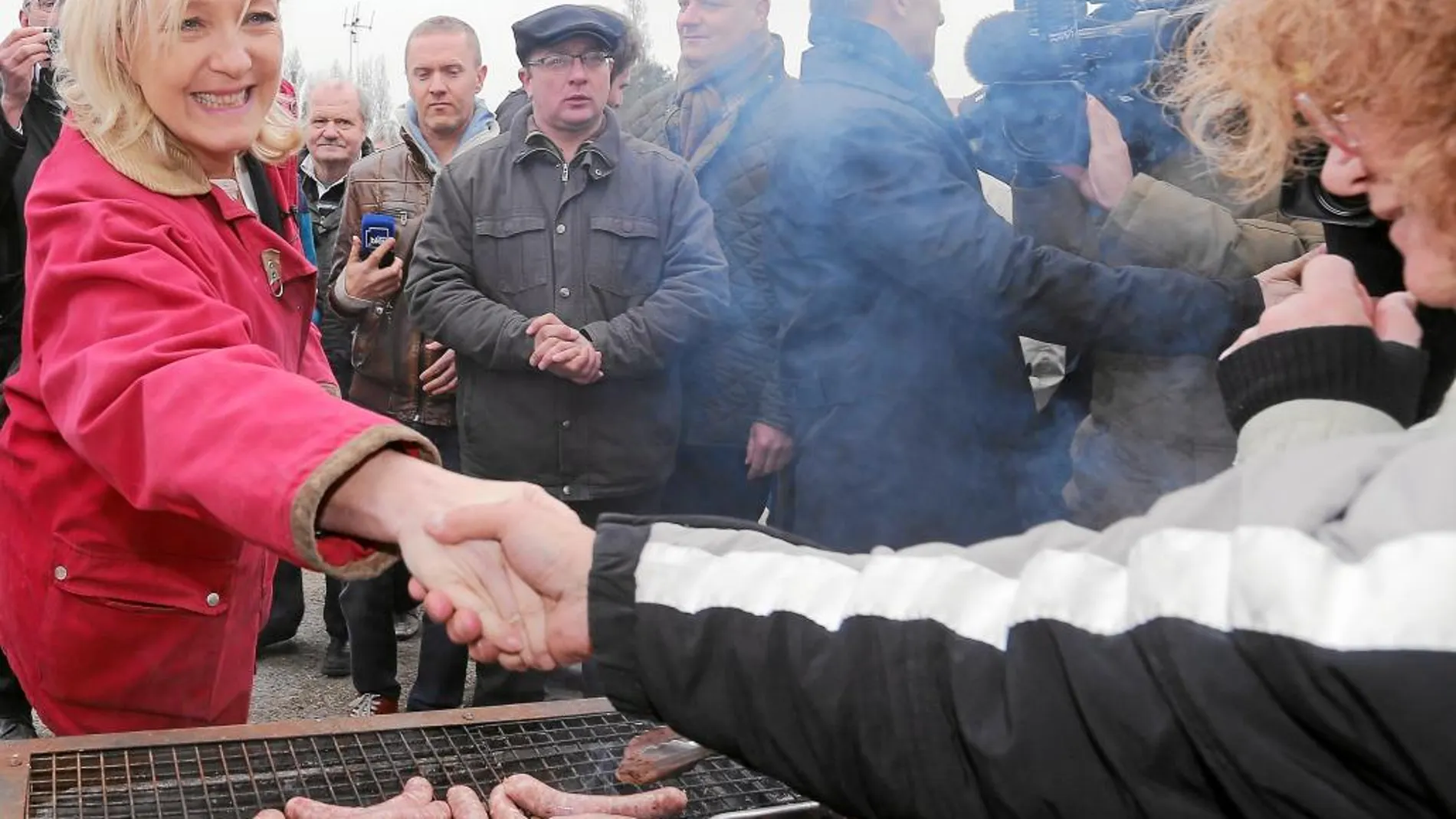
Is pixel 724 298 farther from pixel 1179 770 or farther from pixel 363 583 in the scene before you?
pixel 1179 770

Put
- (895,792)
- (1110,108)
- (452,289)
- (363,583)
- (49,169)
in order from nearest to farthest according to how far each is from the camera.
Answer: (895,792) < (49,169) < (1110,108) < (452,289) < (363,583)

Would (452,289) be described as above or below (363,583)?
above

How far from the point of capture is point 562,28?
4.36m

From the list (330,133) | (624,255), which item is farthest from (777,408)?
(330,133)

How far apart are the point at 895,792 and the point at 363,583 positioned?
3915 millimetres

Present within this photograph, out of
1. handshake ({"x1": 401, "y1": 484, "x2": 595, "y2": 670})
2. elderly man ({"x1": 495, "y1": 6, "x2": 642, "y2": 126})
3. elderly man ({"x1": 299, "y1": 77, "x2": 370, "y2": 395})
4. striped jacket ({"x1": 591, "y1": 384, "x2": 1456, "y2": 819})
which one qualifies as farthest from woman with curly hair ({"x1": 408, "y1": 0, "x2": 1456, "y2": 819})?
elderly man ({"x1": 299, "y1": 77, "x2": 370, "y2": 395})

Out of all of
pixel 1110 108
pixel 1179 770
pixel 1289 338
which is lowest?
pixel 1179 770

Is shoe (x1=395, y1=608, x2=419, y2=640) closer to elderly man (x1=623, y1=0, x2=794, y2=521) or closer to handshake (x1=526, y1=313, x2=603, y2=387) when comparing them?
elderly man (x1=623, y1=0, x2=794, y2=521)

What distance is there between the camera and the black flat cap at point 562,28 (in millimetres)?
4359

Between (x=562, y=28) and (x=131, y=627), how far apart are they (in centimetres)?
275

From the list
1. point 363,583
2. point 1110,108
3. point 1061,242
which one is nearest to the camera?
point 1110,108

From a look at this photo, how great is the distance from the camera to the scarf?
14.7ft

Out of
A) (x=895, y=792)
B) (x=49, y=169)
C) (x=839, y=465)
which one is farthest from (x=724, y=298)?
(x=895, y=792)

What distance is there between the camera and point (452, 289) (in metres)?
4.26
